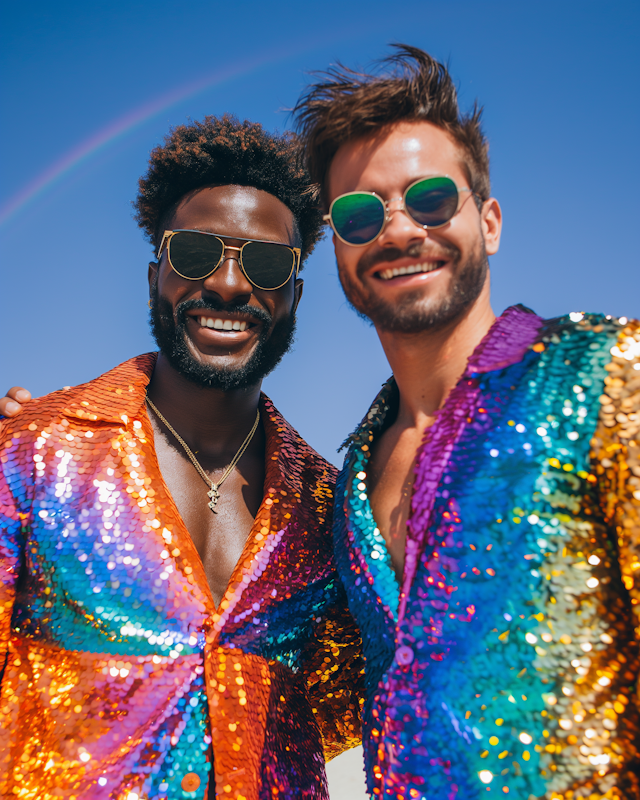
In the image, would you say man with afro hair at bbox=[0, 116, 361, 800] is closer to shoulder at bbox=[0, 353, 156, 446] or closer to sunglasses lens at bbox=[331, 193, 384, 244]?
shoulder at bbox=[0, 353, 156, 446]

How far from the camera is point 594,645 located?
140 centimetres

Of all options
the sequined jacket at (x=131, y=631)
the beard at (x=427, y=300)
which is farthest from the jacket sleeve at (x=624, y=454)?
the sequined jacket at (x=131, y=631)

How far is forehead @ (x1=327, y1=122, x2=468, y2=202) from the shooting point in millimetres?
2023

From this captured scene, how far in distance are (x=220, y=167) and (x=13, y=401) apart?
5.19 ft

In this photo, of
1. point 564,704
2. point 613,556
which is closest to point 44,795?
point 564,704

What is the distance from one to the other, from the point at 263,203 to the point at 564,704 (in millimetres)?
2548

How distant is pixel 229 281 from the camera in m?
2.72

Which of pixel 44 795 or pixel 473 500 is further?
pixel 44 795

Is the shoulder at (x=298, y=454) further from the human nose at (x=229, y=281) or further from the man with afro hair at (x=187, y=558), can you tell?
the human nose at (x=229, y=281)

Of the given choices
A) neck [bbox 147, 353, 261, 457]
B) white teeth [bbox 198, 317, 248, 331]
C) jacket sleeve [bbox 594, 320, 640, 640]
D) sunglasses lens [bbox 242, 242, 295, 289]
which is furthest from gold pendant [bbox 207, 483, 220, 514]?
jacket sleeve [bbox 594, 320, 640, 640]

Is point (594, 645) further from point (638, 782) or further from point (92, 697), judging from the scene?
point (92, 697)

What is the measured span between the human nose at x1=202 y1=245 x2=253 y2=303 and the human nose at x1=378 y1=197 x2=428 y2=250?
96 cm

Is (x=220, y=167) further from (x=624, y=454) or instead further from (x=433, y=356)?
(x=624, y=454)

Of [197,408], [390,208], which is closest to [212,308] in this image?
[197,408]
